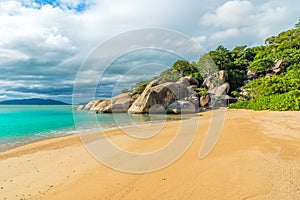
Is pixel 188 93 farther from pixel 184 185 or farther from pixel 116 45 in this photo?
pixel 184 185

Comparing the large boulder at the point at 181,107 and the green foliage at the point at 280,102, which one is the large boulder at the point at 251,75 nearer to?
the green foliage at the point at 280,102

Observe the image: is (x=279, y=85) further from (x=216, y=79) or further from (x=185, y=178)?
(x=185, y=178)

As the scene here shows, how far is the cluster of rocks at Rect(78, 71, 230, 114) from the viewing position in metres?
30.9

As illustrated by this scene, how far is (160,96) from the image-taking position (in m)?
32.3

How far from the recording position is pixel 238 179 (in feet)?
13.5

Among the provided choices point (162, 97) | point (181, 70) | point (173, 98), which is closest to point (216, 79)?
point (181, 70)

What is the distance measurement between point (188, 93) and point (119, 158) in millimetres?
28584

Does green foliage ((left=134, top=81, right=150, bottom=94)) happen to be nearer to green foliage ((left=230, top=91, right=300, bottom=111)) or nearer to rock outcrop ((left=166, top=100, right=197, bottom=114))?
rock outcrop ((left=166, top=100, right=197, bottom=114))

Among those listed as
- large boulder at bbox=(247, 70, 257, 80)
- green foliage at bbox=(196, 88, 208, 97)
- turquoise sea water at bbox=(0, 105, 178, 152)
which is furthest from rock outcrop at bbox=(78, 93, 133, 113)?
large boulder at bbox=(247, 70, 257, 80)

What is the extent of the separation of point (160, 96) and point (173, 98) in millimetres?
2503

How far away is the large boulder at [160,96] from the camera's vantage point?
31.6 meters

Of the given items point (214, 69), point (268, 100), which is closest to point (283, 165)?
point (268, 100)

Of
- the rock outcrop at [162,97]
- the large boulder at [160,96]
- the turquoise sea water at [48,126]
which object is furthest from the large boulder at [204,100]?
the turquoise sea water at [48,126]

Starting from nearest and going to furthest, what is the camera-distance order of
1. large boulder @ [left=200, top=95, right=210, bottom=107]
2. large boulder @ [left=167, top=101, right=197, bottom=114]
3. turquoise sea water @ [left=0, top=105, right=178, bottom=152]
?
turquoise sea water @ [left=0, top=105, right=178, bottom=152]
large boulder @ [left=167, top=101, right=197, bottom=114]
large boulder @ [left=200, top=95, right=210, bottom=107]
